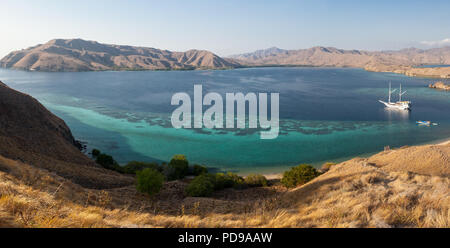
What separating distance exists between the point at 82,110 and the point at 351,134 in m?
56.3

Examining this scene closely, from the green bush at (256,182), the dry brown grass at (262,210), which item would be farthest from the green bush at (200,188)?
the green bush at (256,182)

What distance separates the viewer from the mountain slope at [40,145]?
17.4 meters

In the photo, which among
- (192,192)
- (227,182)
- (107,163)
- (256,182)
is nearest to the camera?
(192,192)

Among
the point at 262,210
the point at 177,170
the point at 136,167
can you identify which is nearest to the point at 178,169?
the point at 177,170

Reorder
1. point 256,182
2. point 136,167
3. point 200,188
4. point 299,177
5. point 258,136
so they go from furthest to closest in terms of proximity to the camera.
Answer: point 258,136 → point 136,167 → point 256,182 → point 299,177 → point 200,188

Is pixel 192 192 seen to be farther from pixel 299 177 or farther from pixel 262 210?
pixel 262 210

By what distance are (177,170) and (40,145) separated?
1239 cm

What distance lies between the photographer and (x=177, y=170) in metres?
25.2

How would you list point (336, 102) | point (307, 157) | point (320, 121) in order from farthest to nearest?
point (336, 102) → point (320, 121) → point (307, 157)

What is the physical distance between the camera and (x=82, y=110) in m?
58.0
